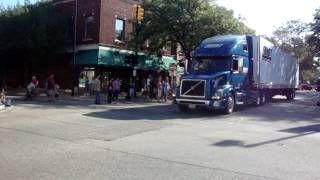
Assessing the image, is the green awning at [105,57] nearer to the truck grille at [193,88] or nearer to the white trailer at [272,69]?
the white trailer at [272,69]

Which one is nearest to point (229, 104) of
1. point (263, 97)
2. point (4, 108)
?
point (263, 97)

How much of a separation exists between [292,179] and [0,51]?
35160 millimetres

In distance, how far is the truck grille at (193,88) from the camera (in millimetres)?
21500

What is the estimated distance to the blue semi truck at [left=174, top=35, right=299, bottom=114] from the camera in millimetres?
21547

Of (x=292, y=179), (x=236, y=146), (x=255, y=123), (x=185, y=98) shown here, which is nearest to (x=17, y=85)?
(x=185, y=98)

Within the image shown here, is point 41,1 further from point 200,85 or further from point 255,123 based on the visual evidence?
point 255,123

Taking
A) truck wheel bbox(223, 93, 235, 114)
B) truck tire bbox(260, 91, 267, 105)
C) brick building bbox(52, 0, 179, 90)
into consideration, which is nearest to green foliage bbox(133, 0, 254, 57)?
brick building bbox(52, 0, 179, 90)

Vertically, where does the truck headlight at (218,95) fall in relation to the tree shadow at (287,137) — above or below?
above

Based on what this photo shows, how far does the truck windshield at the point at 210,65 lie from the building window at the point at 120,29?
16211mm

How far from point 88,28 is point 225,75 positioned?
18.3 meters

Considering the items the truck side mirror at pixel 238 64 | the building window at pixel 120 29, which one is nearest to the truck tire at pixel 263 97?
the truck side mirror at pixel 238 64

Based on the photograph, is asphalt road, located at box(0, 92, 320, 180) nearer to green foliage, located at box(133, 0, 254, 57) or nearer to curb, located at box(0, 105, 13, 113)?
curb, located at box(0, 105, 13, 113)

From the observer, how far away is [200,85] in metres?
21.6

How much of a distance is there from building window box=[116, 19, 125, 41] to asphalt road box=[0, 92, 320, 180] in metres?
20.2
